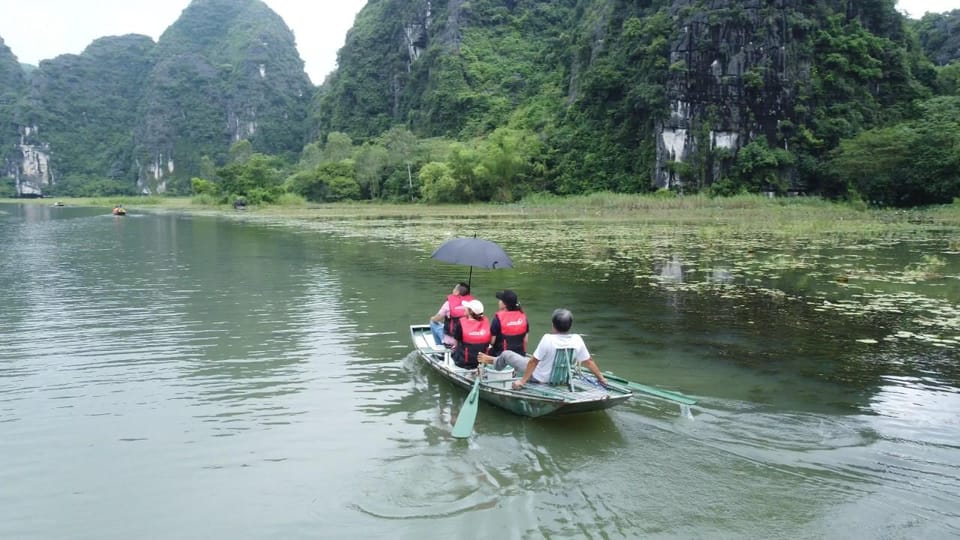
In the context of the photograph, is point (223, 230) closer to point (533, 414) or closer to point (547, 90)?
point (533, 414)

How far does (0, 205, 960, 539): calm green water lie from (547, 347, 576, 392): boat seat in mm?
427

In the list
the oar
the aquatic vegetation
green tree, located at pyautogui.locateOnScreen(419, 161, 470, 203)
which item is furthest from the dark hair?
green tree, located at pyautogui.locateOnScreen(419, 161, 470, 203)

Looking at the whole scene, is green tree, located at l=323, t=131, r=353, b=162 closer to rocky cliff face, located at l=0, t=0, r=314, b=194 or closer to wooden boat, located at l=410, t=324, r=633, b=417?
rocky cliff face, located at l=0, t=0, r=314, b=194

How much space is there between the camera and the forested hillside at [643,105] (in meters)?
53.4

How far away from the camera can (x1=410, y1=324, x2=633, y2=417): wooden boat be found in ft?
21.1

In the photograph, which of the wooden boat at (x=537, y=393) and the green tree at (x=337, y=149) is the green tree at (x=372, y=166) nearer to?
the green tree at (x=337, y=149)

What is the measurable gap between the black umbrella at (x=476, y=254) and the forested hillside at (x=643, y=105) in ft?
131

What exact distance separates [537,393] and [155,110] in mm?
181852

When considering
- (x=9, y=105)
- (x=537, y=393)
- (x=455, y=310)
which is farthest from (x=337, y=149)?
(x=9, y=105)

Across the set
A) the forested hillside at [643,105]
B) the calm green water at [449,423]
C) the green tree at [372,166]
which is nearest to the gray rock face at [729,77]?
the forested hillside at [643,105]

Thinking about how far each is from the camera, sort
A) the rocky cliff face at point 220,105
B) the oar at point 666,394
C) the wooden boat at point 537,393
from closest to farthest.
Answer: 1. the wooden boat at point 537,393
2. the oar at point 666,394
3. the rocky cliff face at point 220,105

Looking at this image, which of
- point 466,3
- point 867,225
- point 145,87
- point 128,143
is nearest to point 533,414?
point 867,225

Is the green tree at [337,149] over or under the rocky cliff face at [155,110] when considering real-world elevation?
under

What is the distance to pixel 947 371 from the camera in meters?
8.47
